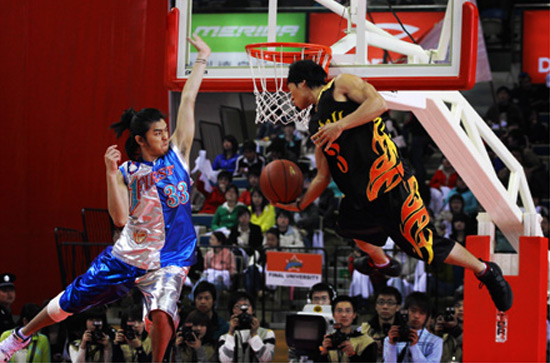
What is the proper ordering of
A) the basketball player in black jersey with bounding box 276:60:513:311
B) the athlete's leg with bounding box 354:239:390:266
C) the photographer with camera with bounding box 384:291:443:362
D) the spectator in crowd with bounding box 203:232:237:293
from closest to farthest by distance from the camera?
1. the basketball player in black jersey with bounding box 276:60:513:311
2. the athlete's leg with bounding box 354:239:390:266
3. the photographer with camera with bounding box 384:291:443:362
4. the spectator in crowd with bounding box 203:232:237:293

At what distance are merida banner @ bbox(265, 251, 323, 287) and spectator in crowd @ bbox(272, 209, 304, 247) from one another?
936 mm

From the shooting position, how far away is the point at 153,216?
17.0ft

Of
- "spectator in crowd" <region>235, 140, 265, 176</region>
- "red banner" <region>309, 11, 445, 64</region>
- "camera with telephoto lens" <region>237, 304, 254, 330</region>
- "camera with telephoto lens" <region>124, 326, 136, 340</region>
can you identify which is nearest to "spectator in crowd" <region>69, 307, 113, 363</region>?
"camera with telephoto lens" <region>124, 326, 136, 340</region>

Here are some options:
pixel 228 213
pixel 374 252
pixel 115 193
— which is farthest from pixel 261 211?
pixel 115 193

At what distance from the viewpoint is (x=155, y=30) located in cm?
1124

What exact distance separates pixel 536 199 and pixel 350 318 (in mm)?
4376

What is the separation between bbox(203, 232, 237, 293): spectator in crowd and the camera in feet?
31.2

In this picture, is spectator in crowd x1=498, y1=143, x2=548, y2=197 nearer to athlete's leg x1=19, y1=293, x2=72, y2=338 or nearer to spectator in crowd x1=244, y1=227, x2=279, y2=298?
spectator in crowd x1=244, y1=227, x2=279, y2=298

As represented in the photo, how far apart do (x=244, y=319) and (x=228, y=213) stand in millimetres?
3360

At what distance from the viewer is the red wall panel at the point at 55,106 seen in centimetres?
1034

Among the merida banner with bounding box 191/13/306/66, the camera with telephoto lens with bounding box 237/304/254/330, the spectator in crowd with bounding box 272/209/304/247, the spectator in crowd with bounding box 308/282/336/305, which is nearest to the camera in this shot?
the camera with telephoto lens with bounding box 237/304/254/330

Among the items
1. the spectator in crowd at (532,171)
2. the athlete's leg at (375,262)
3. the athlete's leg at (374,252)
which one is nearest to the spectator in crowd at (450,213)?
the spectator in crowd at (532,171)

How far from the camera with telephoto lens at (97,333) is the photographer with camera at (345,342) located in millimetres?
2145

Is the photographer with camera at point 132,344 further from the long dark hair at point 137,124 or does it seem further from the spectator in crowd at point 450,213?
the spectator in crowd at point 450,213
